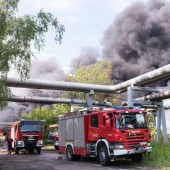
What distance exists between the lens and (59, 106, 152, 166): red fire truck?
14305mm

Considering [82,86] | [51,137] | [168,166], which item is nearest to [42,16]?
[168,166]

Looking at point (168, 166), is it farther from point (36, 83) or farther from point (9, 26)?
point (36, 83)

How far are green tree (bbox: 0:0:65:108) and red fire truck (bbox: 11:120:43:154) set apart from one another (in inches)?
470

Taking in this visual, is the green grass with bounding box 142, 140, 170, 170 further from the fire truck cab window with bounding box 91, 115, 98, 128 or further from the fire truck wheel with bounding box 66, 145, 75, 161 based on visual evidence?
the fire truck wheel with bounding box 66, 145, 75, 161

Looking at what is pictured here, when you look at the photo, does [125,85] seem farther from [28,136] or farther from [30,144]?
[30,144]

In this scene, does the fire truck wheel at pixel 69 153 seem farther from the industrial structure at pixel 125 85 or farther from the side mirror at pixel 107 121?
the industrial structure at pixel 125 85

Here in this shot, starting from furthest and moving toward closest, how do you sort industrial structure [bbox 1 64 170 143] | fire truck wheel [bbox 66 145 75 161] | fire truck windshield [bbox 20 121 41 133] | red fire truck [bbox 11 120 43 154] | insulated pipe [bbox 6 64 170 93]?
1. fire truck windshield [bbox 20 121 41 133]
2. red fire truck [bbox 11 120 43 154]
3. industrial structure [bbox 1 64 170 143]
4. insulated pipe [bbox 6 64 170 93]
5. fire truck wheel [bbox 66 145 75 161]

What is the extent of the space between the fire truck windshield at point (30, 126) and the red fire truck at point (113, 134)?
364 inches

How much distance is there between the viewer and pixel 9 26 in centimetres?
1312

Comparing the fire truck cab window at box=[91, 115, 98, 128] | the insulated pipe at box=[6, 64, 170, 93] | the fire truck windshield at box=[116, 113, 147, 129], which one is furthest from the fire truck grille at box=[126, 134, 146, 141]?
the insulated pipe at box=[6, 64, 170, 93]

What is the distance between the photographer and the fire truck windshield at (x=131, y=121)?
14.5m

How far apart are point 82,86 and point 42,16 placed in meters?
11.7

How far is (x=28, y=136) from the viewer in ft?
82.9

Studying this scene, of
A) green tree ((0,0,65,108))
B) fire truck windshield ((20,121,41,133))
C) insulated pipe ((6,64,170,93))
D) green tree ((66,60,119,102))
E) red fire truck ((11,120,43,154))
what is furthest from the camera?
green tree ((66,60,119,102))
